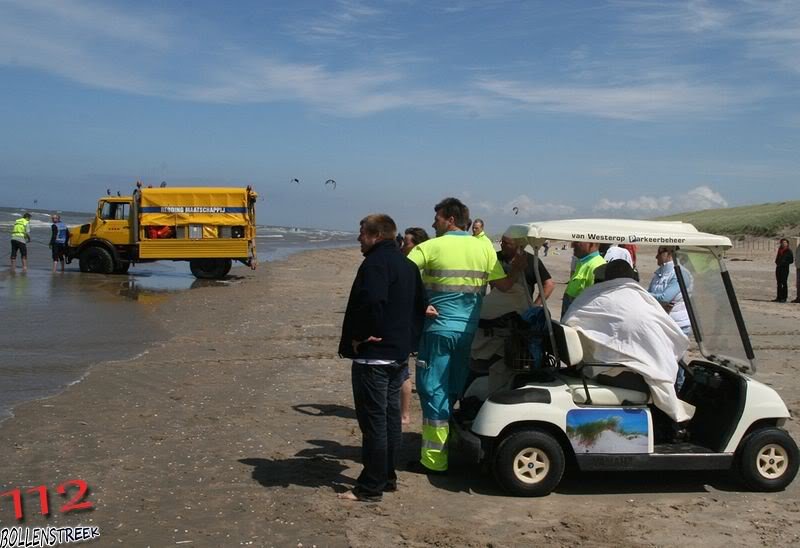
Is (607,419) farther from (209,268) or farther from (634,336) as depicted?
(209,268)

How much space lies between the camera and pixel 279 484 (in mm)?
5871

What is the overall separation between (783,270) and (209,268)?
1566cm

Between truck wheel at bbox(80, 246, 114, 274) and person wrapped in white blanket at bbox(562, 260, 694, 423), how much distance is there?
21813 millimetres

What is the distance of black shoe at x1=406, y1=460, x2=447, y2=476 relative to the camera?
626cm

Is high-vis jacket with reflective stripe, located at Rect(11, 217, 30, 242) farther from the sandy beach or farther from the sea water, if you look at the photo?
the sandy beach

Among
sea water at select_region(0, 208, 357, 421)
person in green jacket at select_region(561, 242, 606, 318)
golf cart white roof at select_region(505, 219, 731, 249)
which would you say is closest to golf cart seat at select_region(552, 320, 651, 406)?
golf cart white roof at select_region(505, 219, 731, 249)

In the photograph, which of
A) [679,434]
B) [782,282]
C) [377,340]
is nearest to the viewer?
[377,340]

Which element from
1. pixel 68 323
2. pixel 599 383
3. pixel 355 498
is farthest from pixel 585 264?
pixel 68 323

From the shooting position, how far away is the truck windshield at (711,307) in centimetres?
626

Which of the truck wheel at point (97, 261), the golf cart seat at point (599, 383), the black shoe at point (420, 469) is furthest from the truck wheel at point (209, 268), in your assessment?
the golf cart seat at point (599, 383)

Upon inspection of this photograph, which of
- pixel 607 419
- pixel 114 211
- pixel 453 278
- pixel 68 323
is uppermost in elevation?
pixel 114 211

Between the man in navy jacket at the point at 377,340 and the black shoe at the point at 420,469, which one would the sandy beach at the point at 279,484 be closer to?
the black shoe at the point at 420,469

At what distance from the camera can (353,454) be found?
6.75 m

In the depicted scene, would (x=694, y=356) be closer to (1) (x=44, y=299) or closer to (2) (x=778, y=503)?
(2) (x=778, y=503)
